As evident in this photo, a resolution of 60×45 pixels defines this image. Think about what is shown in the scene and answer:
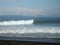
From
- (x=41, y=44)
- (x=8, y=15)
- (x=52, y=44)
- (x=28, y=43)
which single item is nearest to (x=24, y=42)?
(x=28, y=43)

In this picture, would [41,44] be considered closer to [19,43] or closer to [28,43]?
[28,43]

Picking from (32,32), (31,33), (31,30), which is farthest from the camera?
(31,30)

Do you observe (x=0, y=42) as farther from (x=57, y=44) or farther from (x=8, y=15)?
(x=8, y=15)

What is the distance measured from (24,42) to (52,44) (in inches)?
12.7

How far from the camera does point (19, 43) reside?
1.48 meters

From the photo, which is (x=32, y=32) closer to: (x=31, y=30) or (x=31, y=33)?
(x=31, y=33)

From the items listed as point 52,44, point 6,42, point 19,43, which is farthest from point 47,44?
point 6,42

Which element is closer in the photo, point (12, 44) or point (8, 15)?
point (12, 44)

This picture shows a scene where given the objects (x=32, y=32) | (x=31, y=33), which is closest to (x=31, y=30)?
(x=32, y=32)

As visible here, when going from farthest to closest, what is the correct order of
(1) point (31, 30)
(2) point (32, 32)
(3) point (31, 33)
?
1. (1) point (31, 30)
2. (2) point (32, 32)
3. (3) point (31, 33)

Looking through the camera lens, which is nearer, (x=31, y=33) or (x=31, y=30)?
(x=31, y=33)

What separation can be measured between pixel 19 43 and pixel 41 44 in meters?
0.26

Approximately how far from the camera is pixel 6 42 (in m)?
1.50

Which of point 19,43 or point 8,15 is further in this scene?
point 8,15
